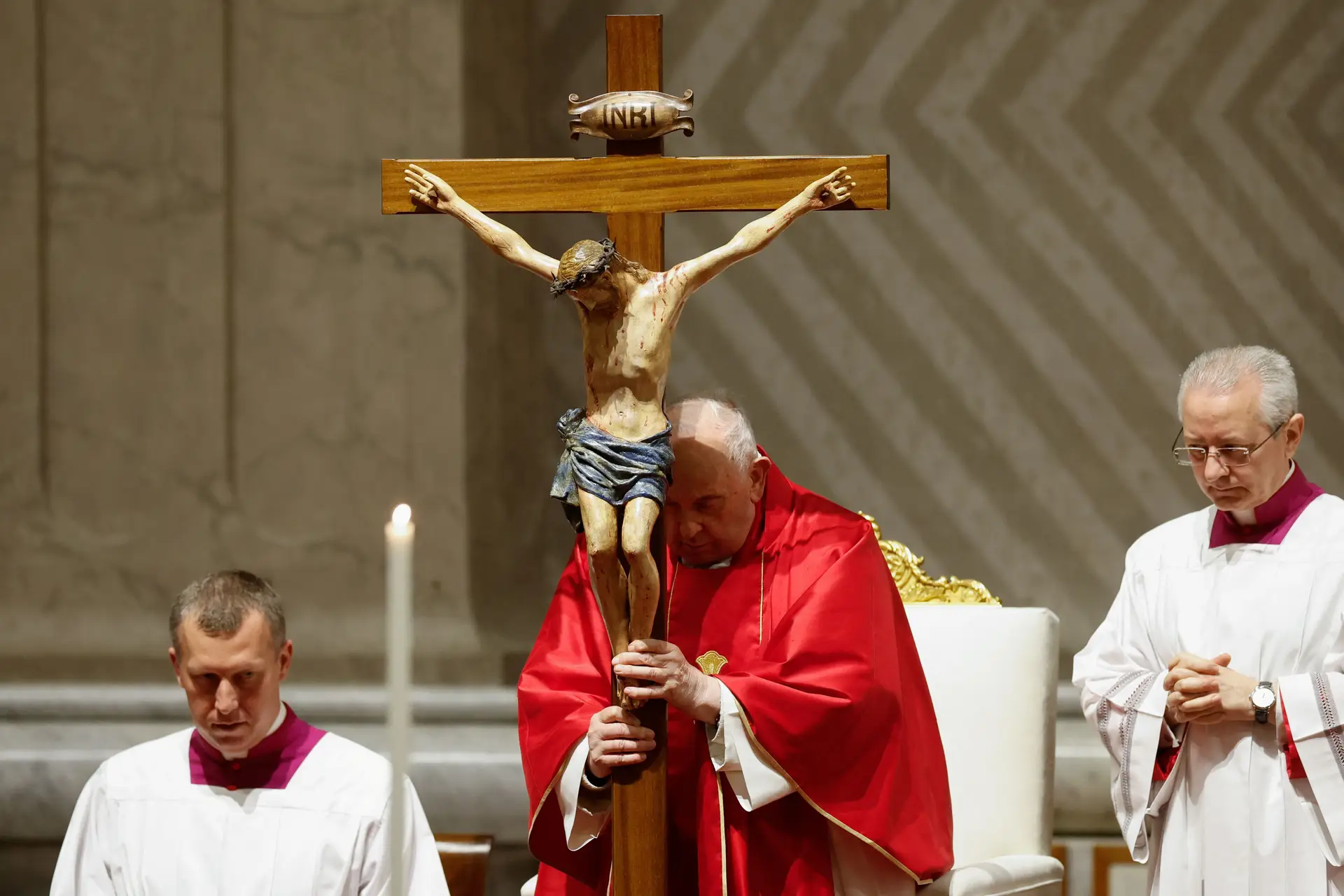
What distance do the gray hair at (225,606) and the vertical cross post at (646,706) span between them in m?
0.82

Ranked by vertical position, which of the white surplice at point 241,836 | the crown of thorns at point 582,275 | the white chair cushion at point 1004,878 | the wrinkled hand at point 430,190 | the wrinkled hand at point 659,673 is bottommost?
the white chair cushion at point 1004,878

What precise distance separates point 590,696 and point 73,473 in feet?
8.19

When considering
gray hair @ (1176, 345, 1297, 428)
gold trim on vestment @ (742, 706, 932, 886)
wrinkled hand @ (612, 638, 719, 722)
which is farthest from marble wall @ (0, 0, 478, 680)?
gray hair @ (1176, 345, 1297, 428)

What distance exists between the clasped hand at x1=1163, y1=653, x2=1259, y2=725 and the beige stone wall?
164cm

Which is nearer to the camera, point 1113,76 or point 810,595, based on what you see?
point 810,595

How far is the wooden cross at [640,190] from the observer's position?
8.79ft

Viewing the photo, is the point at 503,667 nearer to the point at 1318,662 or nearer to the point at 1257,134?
the point at 1318,662

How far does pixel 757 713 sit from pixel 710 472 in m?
0.46

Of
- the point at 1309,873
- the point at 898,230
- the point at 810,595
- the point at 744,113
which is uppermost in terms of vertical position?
the point at 744,113

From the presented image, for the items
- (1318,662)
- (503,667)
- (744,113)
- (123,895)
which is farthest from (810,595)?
(744,113)

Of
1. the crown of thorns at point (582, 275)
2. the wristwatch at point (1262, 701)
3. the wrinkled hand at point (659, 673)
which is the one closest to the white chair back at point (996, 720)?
the wristwatch at point (1262, 701)

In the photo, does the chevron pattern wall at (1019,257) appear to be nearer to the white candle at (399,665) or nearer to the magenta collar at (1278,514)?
the magenta collar at (1278,514)

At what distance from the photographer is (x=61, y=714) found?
483 centimetres

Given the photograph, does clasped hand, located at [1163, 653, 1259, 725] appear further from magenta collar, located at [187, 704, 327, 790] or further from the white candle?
the white candle
